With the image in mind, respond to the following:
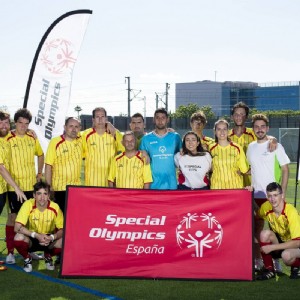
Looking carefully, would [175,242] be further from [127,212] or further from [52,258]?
[52,258]

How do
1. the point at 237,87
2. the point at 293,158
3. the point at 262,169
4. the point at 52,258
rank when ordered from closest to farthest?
the point at 262,169
the point at 52,258
the point at 293,158
the point at 237,87

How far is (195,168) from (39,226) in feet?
6.10

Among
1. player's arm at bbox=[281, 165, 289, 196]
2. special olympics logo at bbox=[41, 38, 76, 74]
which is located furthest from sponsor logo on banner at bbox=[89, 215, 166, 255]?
special olympics logo at bbox=[41, 38, 76, 74]

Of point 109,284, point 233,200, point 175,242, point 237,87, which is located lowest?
point 109,284

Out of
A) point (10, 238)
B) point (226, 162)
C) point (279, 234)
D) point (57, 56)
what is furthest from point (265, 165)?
point (57, 56)

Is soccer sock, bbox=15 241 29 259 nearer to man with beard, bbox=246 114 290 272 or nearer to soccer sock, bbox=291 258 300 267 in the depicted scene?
man with beard, bbox=246 114 290 272

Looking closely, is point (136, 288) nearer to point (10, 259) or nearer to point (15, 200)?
point (10, 259)

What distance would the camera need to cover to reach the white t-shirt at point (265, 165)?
5910 millimetres

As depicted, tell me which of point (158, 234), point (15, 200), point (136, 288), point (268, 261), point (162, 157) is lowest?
point (136, 288)

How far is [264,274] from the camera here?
553cm

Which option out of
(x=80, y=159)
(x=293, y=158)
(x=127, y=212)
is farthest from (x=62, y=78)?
(x=293, y=158)

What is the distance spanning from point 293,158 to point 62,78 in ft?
71.1

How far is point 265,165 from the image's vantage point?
5922 mm

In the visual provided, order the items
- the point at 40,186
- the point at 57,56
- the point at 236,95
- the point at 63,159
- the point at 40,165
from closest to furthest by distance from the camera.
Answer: the point at 40,186 < the point at 63,159 < the point at 40,165 < the point at 57,56 < the point at 236,95
